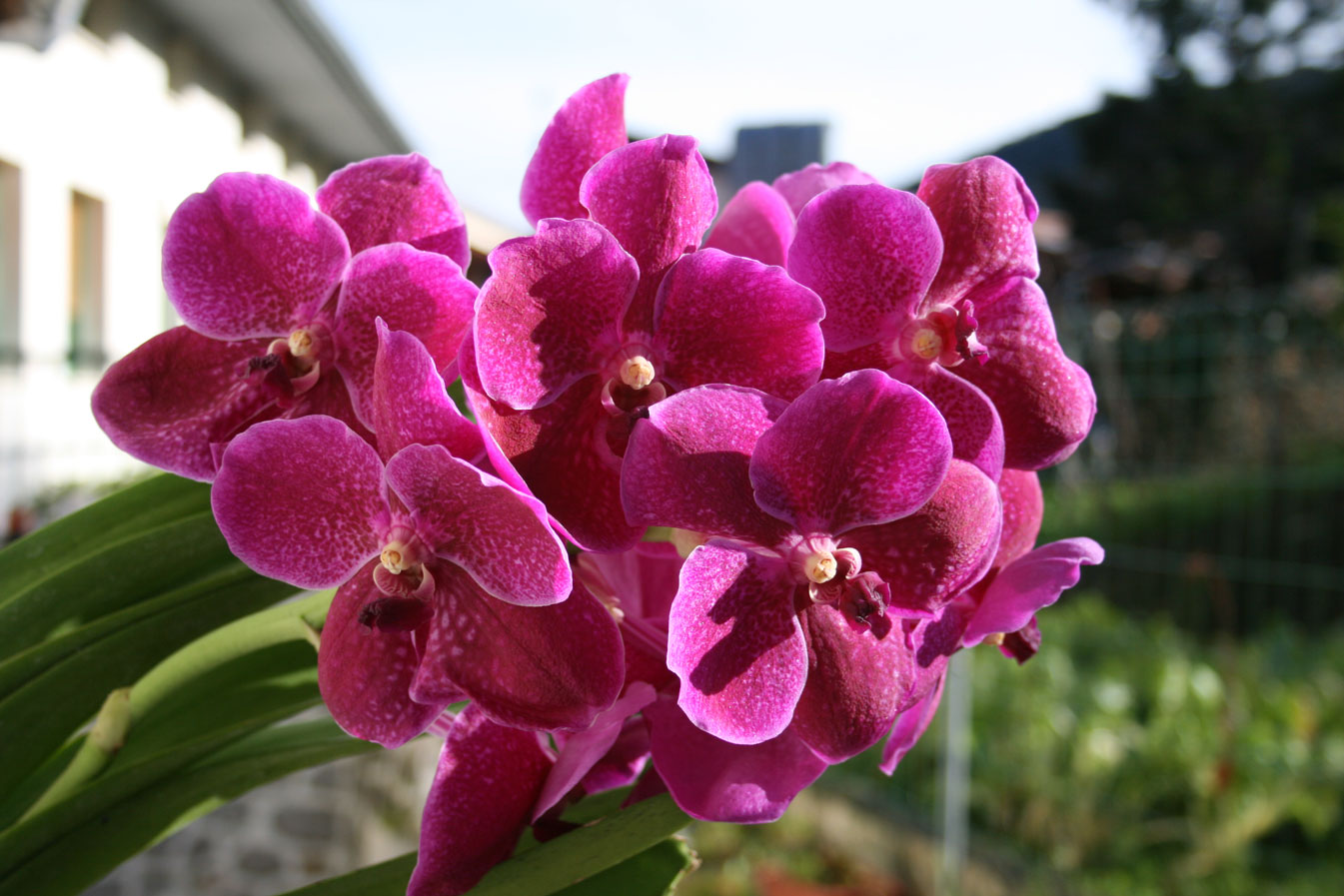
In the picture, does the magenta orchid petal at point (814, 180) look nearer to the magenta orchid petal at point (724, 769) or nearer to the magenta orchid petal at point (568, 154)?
the magenta orchid petal at point (568, 154)

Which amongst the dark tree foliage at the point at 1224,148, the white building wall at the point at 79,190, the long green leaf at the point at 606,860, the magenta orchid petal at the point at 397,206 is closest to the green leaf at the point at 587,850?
the long green leaf at the point at 606,860

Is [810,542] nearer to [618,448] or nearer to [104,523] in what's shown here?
[618,448]

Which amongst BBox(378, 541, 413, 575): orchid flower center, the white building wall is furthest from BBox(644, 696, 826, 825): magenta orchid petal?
the white building wall

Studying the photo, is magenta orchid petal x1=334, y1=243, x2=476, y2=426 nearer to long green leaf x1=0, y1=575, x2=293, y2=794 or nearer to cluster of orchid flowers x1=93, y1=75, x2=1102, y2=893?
cluster of orchid flowers x1=93, y1=75, x2=1102, y2=893

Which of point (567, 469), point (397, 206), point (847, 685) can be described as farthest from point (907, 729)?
point (397, 206)

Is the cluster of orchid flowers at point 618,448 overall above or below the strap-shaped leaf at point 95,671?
above

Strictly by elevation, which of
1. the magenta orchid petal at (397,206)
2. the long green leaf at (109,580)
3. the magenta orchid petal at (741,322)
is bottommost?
the long green leaf at (109,580)

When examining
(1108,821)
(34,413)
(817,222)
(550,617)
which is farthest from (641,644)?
(34,413)
